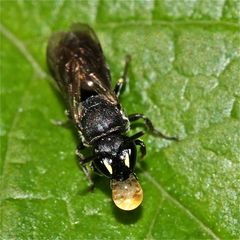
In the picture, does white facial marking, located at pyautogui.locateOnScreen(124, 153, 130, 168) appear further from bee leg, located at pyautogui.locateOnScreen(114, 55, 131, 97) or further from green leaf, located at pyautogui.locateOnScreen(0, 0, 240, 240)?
bee leg, located at pyautogui.locateOnScreen(114, 55, 131, 97)

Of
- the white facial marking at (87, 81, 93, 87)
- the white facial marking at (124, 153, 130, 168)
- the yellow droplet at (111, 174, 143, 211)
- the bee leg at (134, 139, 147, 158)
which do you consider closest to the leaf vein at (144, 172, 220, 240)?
the bee leg at (134, 139, 147, 158)

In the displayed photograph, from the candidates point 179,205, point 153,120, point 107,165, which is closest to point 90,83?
point 153,120

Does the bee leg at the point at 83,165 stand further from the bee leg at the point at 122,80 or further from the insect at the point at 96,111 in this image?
the bee leg at the point at 122,80

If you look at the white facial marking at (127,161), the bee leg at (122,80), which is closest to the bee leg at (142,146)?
the white facial marking at (127,161)

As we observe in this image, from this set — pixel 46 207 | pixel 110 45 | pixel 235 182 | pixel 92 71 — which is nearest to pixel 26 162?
pixel 46 207

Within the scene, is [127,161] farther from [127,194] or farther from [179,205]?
[179,205]
